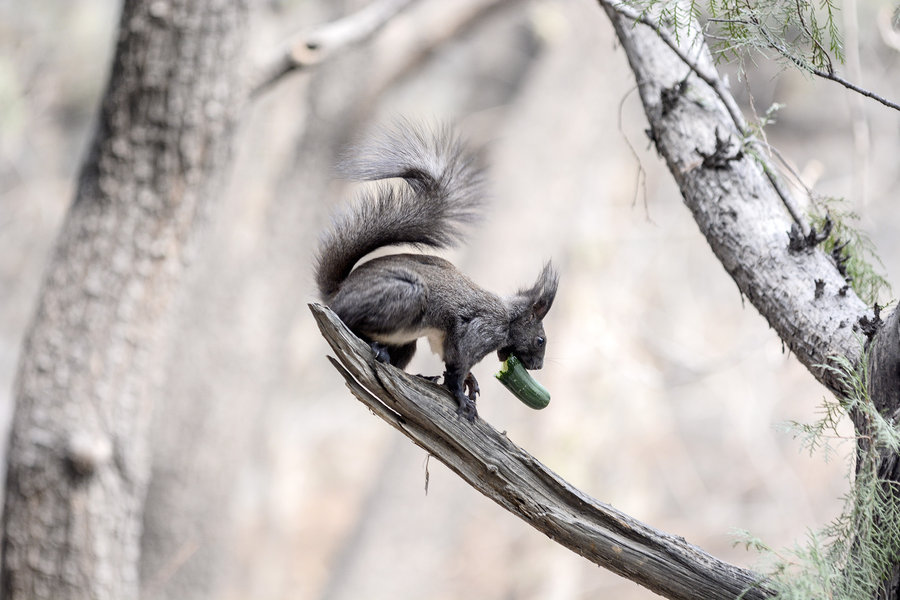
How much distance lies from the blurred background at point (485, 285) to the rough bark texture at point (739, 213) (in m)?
0.22

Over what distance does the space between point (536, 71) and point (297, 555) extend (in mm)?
5630

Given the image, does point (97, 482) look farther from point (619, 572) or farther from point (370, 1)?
point (370, 1)

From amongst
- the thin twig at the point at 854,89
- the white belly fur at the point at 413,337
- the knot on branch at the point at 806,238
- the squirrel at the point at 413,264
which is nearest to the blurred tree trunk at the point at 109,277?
the squirrel at the point at 413,264

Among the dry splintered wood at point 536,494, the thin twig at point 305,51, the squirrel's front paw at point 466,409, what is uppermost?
the thin twig at point 305,51

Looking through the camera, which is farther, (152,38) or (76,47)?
(76,47)

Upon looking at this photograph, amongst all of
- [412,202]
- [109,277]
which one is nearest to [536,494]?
[412,202]

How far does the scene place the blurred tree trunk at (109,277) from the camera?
3283 millimetres

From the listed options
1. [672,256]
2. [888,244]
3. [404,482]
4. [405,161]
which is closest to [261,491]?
[404,482]

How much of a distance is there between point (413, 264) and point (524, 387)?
46 centimetres

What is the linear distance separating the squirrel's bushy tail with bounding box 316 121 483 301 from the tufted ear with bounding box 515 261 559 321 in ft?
1.06

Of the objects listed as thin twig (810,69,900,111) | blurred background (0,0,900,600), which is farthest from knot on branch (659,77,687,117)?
thin twig (810,69,900,111)

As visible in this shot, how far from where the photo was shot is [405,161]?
2260 mm

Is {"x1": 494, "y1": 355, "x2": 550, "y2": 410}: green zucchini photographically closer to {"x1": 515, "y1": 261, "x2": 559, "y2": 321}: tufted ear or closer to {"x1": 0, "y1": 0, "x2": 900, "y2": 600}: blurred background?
{"x1": 515, "y1": 261, "x2": 559, "y2": 321}: tufted ear

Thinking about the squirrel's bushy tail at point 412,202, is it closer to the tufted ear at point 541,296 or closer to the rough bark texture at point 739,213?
the tufted ear at point 541,296
